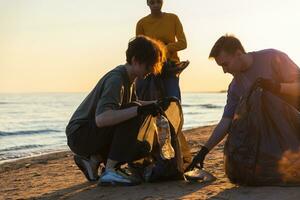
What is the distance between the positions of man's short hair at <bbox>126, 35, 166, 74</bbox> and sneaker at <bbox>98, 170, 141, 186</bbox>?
2.75ft

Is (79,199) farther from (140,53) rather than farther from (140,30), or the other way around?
(140,30)

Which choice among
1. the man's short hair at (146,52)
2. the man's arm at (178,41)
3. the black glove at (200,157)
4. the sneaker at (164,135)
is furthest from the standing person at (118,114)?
the man's arm at (178,41)

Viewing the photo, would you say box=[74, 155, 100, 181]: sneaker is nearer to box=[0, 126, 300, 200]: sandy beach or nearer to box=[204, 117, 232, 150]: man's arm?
box=[0, 126, 300, 200]: sandy beach

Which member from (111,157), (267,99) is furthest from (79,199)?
(267,99)

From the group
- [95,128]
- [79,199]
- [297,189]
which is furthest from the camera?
[95,128]

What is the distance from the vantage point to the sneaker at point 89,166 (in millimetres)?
5103

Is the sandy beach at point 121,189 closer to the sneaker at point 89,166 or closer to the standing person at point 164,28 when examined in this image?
the sneaker at point 89,166

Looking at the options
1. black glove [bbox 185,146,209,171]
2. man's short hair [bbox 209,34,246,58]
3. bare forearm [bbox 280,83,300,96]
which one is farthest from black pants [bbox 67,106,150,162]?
bare forearm [bbox 280,83,300,96]

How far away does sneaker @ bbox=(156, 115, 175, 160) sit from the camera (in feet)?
15.5

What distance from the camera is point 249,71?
457 centimetres

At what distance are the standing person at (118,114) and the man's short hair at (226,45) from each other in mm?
451

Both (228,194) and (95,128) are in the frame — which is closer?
(228,194)

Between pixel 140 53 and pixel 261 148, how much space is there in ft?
3.82

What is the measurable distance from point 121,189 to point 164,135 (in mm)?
563
